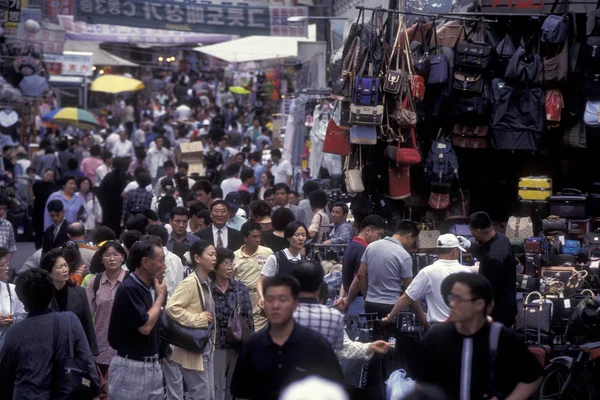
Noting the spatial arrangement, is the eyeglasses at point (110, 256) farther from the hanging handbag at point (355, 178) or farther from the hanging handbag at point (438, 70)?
the hanging handbag at point (438, 70)

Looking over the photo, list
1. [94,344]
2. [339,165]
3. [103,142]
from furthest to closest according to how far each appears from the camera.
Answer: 1. [103,142]
2. [339,165]
3. [94,344]

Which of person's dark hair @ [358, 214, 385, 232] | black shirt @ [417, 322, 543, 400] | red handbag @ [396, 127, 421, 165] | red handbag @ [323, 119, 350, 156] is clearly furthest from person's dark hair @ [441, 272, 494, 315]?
red handbag @ [323, 119, 350, 156]

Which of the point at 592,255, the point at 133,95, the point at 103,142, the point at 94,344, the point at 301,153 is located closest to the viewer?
the point at 94,344

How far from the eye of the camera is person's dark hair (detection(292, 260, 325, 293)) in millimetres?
7293

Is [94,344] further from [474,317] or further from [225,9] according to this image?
[225,9]

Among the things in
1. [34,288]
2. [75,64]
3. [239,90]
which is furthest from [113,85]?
[34,288]

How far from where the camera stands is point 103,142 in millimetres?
33812

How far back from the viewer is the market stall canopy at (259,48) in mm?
29094

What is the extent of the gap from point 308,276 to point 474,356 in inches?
62.2

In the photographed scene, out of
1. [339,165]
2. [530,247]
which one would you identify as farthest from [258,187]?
[530,247]

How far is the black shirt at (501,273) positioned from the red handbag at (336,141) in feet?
13.5

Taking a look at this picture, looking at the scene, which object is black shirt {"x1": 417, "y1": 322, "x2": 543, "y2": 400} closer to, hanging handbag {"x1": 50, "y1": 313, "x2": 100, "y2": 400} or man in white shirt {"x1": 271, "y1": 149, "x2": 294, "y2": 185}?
hanging handbag {"x1": 50, "y1": 313, "x2": 100, "y2": 400}

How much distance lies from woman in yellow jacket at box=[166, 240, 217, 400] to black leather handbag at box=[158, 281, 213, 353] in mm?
40

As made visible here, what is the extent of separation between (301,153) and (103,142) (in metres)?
14.8
